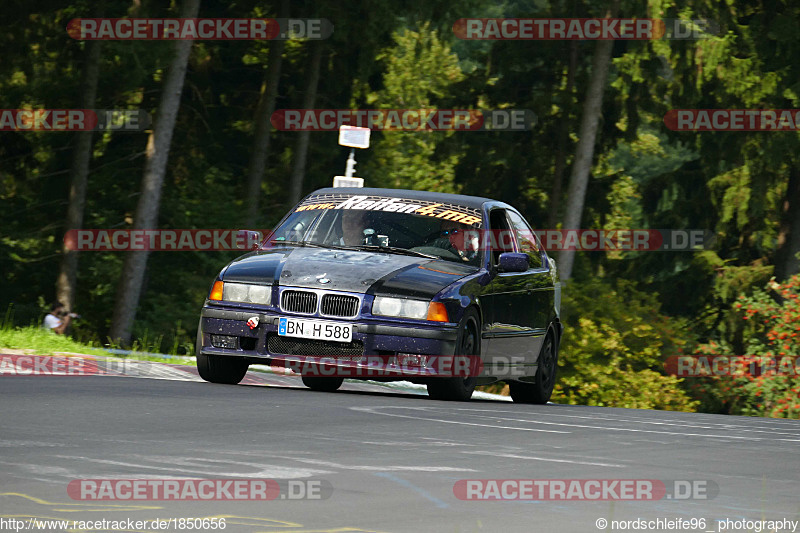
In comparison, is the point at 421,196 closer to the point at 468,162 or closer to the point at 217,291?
the point at 217,291

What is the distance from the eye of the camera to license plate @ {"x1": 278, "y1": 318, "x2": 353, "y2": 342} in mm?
12164

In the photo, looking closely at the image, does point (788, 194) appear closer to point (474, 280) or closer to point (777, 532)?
point (474, 280)

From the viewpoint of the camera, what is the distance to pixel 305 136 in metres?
43.7

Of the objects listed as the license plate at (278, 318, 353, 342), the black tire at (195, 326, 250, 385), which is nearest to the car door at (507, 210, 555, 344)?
the license plate at (278, 318, 353, 342)

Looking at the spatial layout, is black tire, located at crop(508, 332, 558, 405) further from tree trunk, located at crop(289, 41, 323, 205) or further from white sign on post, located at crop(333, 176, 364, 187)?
tree trunk, located at crop(289, 41, 323, 205)

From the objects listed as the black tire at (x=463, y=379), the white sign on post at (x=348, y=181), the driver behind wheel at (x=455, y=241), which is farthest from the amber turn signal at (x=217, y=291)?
the white sign on post at (x=348, y=181)

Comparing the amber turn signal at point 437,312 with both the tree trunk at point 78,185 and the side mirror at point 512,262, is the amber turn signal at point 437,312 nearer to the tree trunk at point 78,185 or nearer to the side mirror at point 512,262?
the side mirror at point 512,262

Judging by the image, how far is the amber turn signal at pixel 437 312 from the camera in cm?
1220

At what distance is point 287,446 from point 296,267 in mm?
4214

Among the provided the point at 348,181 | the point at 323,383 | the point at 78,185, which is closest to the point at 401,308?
the point at 323,383

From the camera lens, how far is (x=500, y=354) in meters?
13.6

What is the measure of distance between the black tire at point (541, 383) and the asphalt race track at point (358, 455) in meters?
2.67

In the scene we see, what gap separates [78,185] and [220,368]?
25575 mm

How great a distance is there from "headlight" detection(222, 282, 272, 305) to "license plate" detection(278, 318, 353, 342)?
10.0 inches
